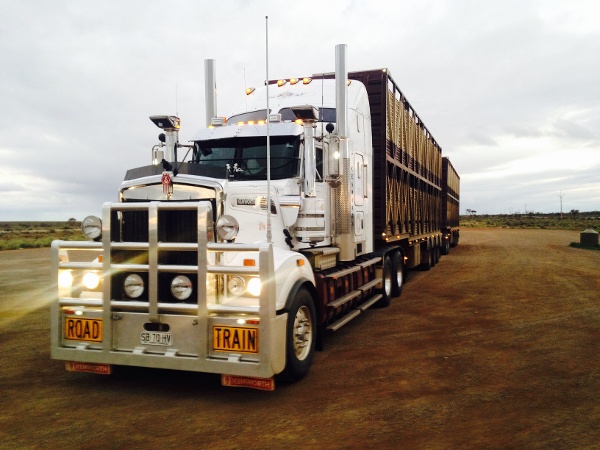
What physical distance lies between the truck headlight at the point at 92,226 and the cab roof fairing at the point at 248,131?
2373 millimetres

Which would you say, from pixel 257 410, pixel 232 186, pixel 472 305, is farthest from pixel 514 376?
pixel 472 305

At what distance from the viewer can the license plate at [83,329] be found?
198 inches

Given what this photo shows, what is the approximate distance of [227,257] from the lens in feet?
17.4

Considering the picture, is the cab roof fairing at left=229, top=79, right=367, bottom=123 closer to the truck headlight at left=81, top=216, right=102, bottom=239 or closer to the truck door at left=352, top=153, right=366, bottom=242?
the truck door at left=352, top=153, right=366, bottom=242

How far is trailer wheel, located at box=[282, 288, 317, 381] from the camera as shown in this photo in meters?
5.08

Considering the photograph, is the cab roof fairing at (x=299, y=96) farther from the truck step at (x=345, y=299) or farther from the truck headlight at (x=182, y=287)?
the truck headlight at (x=182, y=287)

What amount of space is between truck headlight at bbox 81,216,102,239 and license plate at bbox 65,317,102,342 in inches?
34.1

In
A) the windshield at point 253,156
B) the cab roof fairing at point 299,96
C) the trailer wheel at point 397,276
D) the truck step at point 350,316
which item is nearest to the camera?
the windshield at point 253,156

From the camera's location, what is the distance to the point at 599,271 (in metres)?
15.7

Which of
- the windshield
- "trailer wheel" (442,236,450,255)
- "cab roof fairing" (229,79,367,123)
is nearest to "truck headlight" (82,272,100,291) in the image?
the windshield

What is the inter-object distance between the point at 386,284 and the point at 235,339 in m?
6.14

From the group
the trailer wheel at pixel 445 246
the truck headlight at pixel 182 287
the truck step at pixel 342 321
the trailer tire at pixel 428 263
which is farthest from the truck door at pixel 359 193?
the trailer wheel at pixel 445 246

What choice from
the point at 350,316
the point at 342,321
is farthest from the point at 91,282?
the point at 350,316

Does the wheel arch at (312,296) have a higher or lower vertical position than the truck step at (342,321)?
higher
